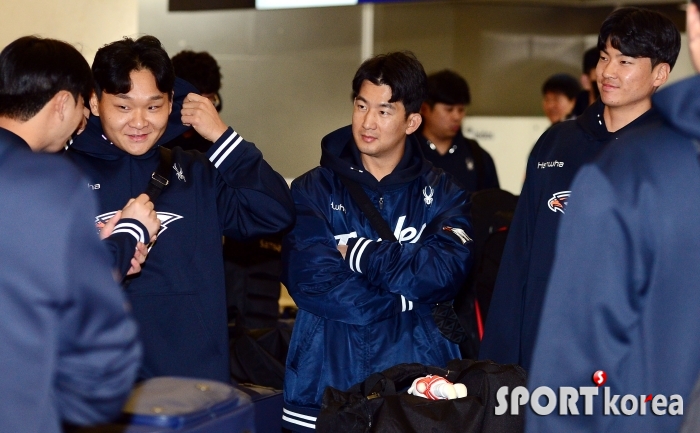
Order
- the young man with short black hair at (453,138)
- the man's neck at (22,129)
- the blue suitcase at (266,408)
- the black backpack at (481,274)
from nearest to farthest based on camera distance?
the man's neck at (22,129)
the blue suitcase at (266,408)
the black backpack at (481,274)
the young man with short black hair at (453,138)

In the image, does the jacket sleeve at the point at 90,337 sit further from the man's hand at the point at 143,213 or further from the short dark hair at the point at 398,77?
the short dark hair at the point at 398,77

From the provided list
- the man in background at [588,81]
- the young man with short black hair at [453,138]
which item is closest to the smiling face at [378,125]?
A: the young man with short black hair at [453,138]

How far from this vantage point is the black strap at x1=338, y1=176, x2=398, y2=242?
2930 millimetres

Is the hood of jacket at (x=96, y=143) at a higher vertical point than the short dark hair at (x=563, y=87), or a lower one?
lower

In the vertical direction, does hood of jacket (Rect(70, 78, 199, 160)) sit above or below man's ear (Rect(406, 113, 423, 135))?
below

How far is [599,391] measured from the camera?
150 centimetres

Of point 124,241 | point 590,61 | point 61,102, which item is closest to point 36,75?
point 61,102

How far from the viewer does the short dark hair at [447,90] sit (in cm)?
532

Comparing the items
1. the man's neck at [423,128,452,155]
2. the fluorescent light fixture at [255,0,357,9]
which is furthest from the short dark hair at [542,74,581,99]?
the fluorescent light fixture at [255,0,357,9]

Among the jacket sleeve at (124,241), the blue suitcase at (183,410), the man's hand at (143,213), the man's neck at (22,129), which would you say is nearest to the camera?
the blue suitcase at (183,410)

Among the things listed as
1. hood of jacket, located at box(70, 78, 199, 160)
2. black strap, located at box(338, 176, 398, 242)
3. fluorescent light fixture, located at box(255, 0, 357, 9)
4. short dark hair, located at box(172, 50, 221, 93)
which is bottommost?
black strap, located at box(338, 176, 398, 242)

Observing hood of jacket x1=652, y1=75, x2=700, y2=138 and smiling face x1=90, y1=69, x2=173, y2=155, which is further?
smiling face x1=90, y1=69, x2=173, y2=155

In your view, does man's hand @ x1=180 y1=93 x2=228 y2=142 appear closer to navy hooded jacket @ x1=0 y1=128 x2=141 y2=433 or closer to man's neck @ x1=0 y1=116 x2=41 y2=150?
man's neck @ x1=0 y1=116 x2=41 y2=150

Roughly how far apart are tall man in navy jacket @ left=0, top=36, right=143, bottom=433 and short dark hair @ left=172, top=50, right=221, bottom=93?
8.75 ft
